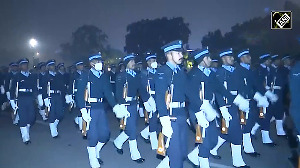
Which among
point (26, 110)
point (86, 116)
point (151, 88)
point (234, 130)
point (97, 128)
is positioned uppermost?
point (151, 88)

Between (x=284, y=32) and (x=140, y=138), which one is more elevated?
(x=284, y=32)

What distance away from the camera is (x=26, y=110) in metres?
9.85

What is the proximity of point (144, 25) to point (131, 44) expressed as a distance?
3992 millimetres

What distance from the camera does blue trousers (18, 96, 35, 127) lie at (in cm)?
973

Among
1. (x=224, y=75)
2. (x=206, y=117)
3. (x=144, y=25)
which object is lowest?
(x=206, y=117)

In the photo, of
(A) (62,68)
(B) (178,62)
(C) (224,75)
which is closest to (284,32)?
(A) (62,68)

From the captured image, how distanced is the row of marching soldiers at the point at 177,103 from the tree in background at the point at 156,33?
45.8m

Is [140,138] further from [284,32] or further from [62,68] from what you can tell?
[284,32]

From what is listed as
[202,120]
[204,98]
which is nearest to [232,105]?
[204,98]

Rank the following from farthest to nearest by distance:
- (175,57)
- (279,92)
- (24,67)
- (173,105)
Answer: (279,92)
(24,67)
(175,57)
(173,105)

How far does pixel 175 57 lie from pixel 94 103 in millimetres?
2342

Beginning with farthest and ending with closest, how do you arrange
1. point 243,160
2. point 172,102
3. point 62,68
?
point 62,68 < point 243,160 < point 172,102

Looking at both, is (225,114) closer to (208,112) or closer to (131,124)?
(208,112)

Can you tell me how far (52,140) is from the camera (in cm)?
1022
